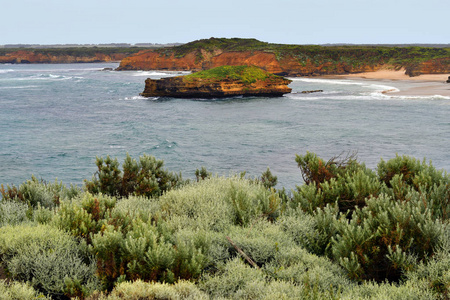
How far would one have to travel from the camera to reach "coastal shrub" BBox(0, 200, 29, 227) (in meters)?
6.36

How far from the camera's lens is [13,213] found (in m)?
6.61

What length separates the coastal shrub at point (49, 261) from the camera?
177 inches

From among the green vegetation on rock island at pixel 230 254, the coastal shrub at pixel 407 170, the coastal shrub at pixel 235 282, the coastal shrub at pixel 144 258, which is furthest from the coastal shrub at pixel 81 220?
the coastal shrub at pixel 407 170

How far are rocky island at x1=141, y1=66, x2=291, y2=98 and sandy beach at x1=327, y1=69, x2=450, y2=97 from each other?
1661 cm

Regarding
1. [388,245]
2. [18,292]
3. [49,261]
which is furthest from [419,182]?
[18,292]

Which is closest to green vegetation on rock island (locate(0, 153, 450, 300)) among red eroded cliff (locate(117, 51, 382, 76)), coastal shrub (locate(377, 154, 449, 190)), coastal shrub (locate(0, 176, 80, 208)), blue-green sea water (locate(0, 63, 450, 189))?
coastal shrub (locate(377, 154, 449, 190))

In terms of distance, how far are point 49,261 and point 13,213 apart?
94.9 inches

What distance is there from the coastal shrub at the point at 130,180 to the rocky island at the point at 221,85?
150 feet

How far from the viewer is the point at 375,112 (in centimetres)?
4116

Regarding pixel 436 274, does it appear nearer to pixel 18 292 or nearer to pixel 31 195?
pixel 18 292

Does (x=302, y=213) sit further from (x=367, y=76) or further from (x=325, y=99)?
(x=367, y=76)

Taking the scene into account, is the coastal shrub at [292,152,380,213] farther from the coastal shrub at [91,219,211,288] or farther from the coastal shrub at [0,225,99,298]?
the coastal shrub at [0,225,99,298]

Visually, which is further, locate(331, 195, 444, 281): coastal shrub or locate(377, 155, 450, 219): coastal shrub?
locate(377, 155, 450, 219): coastal shrub

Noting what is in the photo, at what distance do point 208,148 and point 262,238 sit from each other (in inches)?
868
